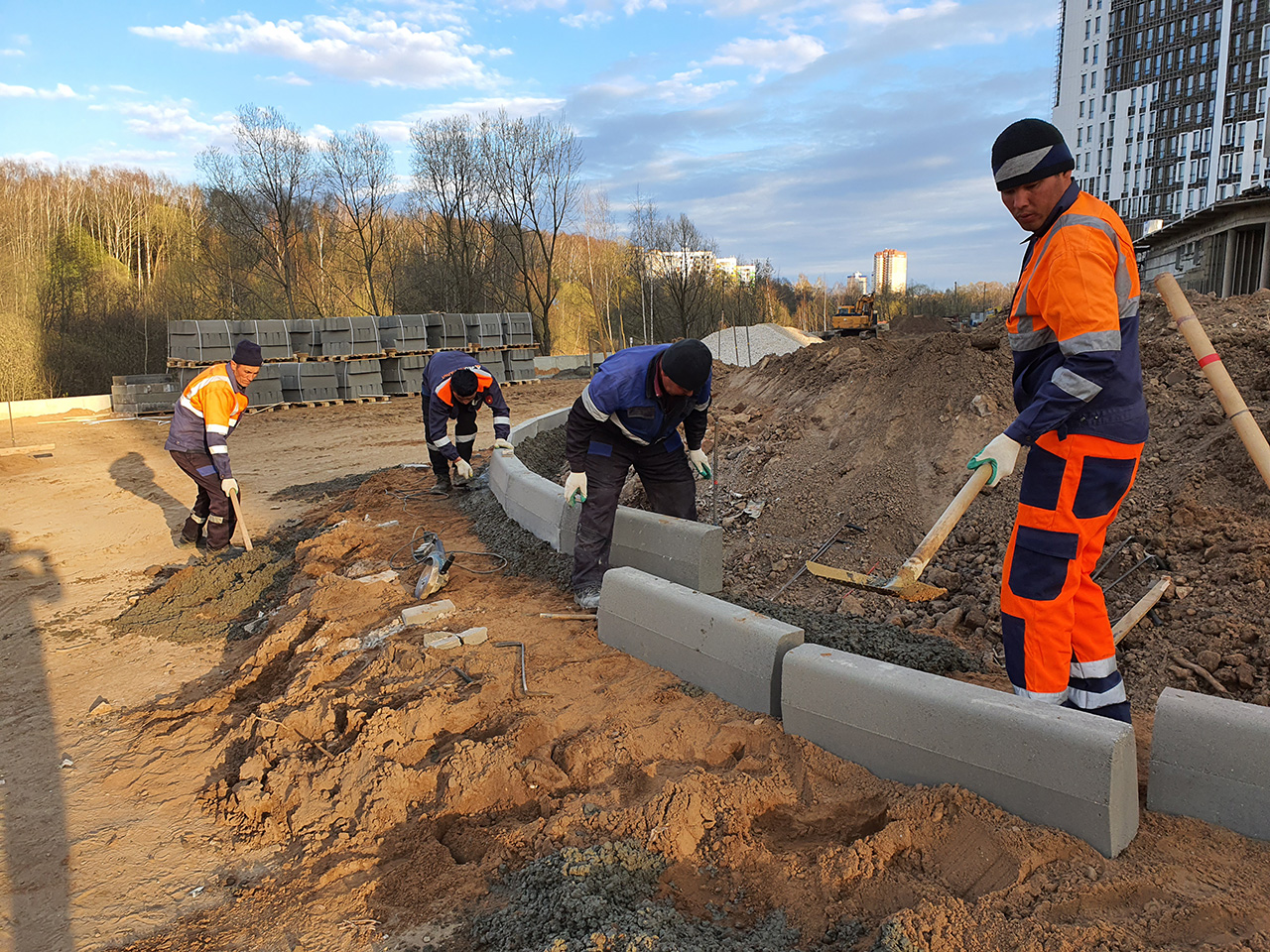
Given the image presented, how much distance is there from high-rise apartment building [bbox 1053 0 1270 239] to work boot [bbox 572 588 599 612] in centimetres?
5670

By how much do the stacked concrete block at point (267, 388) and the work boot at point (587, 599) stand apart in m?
16.2

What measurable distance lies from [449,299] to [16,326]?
52.2 ft

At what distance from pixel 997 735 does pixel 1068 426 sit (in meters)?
1.03

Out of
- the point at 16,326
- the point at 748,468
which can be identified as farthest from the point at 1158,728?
the point at 16,326

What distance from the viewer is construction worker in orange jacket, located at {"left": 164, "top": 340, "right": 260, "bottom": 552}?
6535 mm

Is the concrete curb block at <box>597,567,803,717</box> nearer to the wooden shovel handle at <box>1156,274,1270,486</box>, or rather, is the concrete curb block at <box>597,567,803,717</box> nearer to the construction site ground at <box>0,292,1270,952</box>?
the construction site ground at <box>0,292,1270,952</box>

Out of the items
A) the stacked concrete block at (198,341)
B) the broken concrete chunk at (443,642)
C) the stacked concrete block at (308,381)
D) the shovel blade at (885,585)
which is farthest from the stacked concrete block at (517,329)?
the shovel blade at (885,585)

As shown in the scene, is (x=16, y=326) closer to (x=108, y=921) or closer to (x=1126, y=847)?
(x=108, y=921)

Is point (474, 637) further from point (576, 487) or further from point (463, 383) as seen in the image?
point (463, 383)

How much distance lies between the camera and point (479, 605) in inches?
186

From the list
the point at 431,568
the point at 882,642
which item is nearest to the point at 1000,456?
the point at 882,642

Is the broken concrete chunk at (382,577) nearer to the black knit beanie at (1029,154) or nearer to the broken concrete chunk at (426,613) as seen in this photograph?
the broken concrete chunk at (426,613)

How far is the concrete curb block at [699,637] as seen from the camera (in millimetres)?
3076

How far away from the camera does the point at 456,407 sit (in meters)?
7.76
